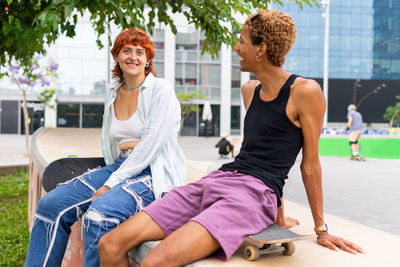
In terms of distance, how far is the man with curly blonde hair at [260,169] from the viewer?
2.10m

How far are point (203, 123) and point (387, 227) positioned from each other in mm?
33309

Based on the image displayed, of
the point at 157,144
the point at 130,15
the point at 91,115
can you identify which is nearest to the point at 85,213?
the point at 157,144

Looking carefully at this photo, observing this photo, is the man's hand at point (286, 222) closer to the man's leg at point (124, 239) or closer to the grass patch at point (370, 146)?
the man's leg at point (124, 239)

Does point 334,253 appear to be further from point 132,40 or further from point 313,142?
point 132,40

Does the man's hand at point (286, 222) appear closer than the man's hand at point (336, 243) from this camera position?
No

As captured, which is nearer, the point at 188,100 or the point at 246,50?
the point at 246,50

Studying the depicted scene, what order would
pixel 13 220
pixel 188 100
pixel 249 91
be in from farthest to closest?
1. pixel 188 100
2. pixel 13 220
3. pixel 249 91

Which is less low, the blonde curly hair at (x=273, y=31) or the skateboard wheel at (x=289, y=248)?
the blonde curly hair at (x=273, y=31)

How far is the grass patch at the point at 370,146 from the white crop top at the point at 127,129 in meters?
18.6

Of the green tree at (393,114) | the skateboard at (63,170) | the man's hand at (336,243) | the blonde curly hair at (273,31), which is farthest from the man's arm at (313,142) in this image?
the green tree at (393,114)

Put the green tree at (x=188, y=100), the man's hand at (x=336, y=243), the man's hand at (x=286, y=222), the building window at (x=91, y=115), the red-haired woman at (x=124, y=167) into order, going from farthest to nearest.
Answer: the building window at (x=91, y=115), the green tree at (x=188, y=100), the man's hand at (x=286, y=222), the red-haired woman at (x=124, y=167), the man's hand at (x=336, y=243)

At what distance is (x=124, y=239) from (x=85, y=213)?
38 cm

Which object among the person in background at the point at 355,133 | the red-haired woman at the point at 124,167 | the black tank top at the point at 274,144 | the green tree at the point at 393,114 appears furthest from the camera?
the green tree at the point at 393,114

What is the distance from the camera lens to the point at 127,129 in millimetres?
3000
